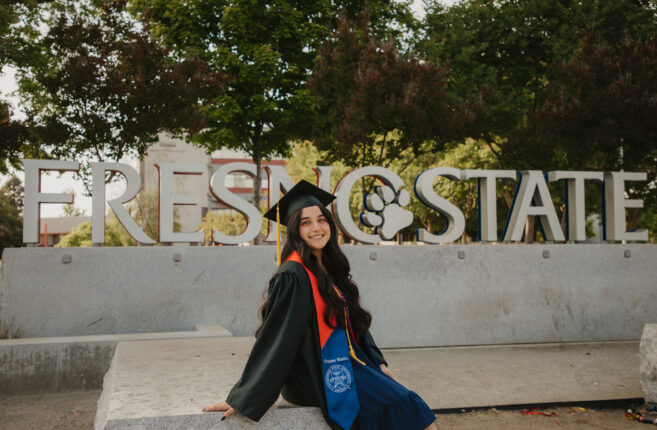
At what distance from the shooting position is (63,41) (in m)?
11.3

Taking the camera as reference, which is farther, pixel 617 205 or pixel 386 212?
pixel 617 205

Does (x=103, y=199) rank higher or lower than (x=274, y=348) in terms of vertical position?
higher

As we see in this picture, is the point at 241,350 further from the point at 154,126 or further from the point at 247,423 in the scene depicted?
the point at 154,126

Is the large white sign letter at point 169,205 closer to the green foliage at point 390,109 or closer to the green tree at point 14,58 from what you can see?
the green foliage at point 390,109

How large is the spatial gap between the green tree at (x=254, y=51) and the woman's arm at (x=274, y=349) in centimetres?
1320

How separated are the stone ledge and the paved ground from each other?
0.85 ft

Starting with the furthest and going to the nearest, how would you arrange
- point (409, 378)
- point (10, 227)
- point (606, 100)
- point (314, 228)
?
point (10, 227)
point (606, 100)
point (409, 378)
point (314, 228)

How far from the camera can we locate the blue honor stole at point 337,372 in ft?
9.39

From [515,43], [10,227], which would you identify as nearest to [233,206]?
[515,43]

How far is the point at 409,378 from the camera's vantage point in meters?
7.14

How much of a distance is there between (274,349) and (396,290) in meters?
6.94

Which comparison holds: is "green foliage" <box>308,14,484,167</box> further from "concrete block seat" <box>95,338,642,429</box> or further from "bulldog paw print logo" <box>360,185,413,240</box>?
"concrete block seat" <box>95,338,642,429</box>

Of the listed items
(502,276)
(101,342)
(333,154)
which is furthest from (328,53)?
(101,342)

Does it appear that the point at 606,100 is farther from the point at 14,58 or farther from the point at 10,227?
the point at 10,227
